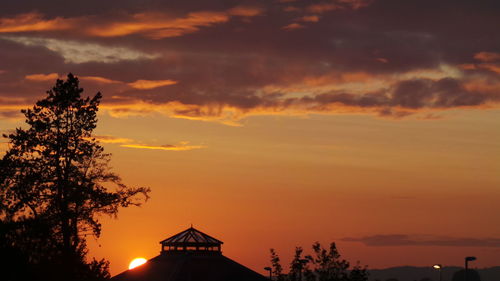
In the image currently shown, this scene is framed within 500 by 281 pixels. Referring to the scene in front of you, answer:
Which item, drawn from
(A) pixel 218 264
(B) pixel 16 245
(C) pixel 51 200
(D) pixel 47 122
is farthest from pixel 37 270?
(A) pixel 218 264

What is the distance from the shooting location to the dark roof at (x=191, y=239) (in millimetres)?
91312

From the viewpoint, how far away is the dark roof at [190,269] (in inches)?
3393

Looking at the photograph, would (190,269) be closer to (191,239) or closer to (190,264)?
(190,264)

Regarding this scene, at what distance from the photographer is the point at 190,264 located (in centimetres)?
8769

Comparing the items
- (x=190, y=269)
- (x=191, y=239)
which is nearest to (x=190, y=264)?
(x=190, y=269)

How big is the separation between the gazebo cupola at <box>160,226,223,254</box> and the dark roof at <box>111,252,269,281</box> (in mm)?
686

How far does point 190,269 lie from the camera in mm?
86750

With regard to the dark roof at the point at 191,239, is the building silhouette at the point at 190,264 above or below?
below

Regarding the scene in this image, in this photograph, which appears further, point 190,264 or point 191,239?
point 191,239

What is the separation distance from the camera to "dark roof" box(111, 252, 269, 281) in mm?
86188

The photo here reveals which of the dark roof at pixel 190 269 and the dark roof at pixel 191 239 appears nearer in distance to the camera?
the dark roof at pixel 190 269

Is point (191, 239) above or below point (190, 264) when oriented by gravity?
above

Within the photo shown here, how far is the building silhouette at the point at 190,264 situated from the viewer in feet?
284

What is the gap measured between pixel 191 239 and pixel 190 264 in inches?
173
